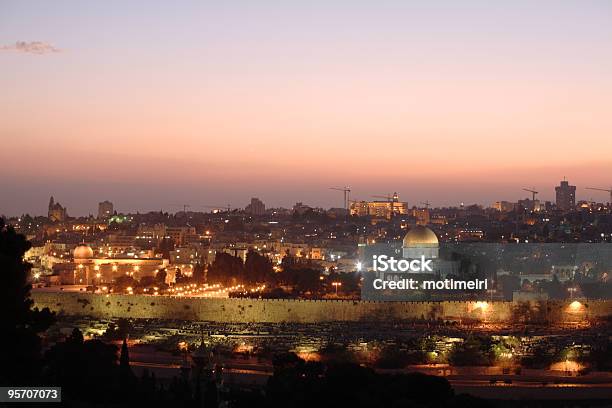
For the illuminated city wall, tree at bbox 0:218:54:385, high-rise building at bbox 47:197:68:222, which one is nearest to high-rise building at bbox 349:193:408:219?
high-rise building at bbox 47:197:68:222

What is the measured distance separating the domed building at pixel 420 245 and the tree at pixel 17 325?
3272cm

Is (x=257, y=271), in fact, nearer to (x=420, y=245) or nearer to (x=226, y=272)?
(x=226, y=272)

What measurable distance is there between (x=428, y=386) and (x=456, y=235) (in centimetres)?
6916

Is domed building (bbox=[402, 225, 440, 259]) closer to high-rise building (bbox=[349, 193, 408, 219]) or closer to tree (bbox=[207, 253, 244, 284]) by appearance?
tree (bbox=[207, 253, 244, 284])

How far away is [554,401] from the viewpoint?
2473 centimetres

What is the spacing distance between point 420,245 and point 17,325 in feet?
111

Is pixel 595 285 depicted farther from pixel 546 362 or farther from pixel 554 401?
pixel 554 401

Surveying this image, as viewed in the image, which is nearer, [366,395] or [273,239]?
[366,395]

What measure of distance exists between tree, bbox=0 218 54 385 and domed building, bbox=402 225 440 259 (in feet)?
107

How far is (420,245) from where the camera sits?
50.6m

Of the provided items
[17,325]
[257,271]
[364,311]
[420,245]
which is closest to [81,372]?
[17,325]

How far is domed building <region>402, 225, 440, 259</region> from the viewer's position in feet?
165

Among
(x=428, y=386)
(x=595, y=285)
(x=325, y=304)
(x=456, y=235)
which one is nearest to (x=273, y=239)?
(x=456, y=235)

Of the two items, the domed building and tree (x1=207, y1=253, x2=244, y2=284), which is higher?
the domed building
